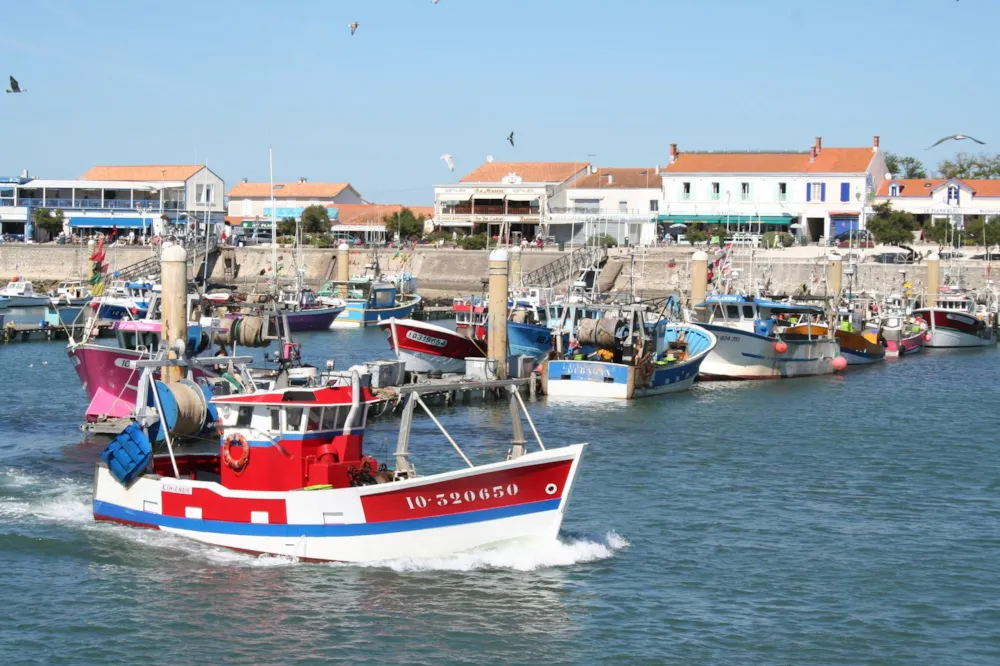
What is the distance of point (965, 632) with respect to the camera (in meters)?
16.8

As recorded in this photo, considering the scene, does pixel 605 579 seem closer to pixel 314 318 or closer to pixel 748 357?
pixel 748 357

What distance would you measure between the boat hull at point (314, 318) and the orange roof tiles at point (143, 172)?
33573mm

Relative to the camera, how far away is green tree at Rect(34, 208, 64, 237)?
291 ft

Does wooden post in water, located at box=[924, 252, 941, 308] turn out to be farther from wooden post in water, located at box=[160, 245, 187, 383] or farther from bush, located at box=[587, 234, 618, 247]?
wooden post in water, located at box=[160, 245, 187, 383]

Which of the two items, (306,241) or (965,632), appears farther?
(306,241)

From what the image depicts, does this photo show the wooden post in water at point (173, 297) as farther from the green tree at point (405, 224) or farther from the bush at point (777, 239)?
the green tree at point (405, 224)

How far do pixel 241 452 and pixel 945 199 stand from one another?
68546 millimetres

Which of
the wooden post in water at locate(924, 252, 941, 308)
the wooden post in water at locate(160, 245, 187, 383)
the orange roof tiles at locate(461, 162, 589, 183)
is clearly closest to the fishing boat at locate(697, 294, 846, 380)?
the wooden post in water at locate(924, 252, 941, 308)

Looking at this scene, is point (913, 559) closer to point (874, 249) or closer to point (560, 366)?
point (560, 366)

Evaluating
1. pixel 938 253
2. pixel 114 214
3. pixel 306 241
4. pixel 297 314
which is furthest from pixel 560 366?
pixel 114 214

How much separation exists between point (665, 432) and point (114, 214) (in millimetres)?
67291

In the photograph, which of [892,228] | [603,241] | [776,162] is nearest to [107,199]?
[603,241]

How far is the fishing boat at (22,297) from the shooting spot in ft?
211

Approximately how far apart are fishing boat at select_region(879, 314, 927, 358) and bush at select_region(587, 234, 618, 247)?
63.0 ft
